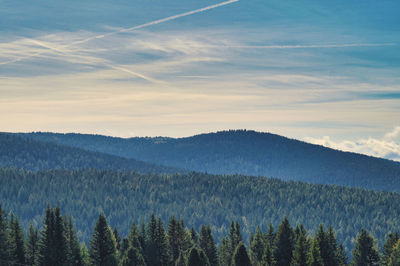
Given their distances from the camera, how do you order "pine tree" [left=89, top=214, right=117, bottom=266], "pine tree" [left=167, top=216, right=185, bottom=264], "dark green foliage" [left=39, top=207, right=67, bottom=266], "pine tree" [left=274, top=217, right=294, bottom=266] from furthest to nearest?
"pine tree" [left=167, top=216, right=185, bottom=264] → "pine tree" [left=274, top=217, right=294, bottom=266] → "pine tree" [left=89, top=214, right=117, bottom=266] → "dark green foliage" [left=39, top=207, right=67, bottom=266]

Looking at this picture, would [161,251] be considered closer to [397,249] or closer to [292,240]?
[292,240]

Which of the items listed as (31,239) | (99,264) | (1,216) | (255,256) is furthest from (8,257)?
(255,256)

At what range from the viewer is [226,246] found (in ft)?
416

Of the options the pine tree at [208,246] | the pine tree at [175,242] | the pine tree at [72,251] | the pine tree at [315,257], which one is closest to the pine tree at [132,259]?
the pine tree at [72,251]

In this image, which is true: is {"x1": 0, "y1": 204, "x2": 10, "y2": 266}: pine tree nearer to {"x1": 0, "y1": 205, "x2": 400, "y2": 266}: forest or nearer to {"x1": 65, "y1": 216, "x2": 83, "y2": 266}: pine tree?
{"x1": 0, "y1": 205, "x2": 400, "y2": 266}: forest

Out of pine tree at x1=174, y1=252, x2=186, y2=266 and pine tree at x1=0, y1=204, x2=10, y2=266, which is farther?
pine tree at x1=174, y1=252, x2=186, y2=266

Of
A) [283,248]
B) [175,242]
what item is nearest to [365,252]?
[283,248]

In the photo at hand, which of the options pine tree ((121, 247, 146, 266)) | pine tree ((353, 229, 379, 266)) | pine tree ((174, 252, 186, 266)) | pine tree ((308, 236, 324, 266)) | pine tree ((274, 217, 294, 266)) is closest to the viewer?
pine tree ((308, 236, 324, 266))

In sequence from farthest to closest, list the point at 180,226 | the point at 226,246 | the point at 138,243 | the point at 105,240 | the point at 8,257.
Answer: the point at 226,246 < the point at 180,226 < the point at 138,243 < the point at 105,240 < the point at 8,257

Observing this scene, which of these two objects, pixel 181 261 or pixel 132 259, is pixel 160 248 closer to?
pixel 181 261

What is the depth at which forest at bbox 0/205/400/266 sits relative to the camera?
274 feet

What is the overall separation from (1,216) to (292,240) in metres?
48.6

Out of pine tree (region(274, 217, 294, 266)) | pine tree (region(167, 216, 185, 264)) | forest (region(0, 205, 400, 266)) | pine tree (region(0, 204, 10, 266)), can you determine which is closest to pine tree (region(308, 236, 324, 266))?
forest (region(0, 205, 400, 266))

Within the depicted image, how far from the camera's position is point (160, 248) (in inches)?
4267
